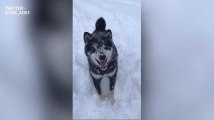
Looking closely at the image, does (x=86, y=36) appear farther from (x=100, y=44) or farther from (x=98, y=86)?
(x=98, y=86)

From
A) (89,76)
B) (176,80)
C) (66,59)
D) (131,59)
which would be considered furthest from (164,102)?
(66,59)

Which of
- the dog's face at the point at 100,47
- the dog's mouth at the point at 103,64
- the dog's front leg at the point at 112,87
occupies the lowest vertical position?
the dog's front leg at the point at 112,87

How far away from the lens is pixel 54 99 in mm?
1803

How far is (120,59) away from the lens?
5.97 feet

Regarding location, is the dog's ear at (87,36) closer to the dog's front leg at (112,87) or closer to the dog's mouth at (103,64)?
the dog's mouth at (103,64)

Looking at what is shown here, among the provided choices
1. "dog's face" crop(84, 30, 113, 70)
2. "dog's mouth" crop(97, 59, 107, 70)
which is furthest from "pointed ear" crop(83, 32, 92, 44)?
"dog's mouth" crop(97, 59, 107, 70)

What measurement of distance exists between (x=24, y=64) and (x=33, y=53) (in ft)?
0.23

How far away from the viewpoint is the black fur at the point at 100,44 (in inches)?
71.2

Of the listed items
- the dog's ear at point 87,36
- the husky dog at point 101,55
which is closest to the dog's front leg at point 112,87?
the husky dog at point 101,55

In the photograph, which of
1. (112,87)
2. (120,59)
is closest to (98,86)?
(112,87)

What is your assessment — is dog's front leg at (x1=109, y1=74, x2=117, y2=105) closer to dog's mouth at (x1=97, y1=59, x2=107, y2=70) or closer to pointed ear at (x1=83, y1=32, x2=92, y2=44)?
dog's mouth at (x1=97, y1=59, x2=107, y2=70)

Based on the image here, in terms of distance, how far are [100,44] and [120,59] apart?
0.13 m

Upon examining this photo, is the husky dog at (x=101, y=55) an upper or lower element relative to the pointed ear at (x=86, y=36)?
lower

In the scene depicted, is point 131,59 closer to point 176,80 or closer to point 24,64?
point 176,80
